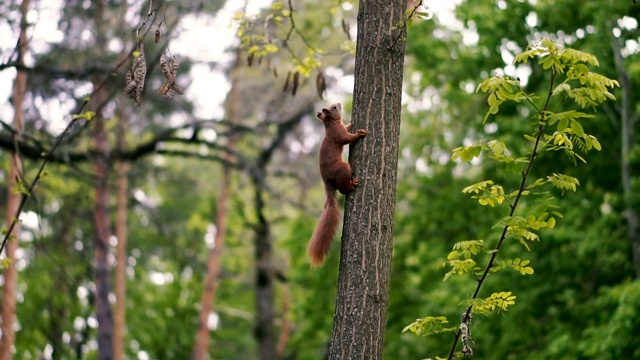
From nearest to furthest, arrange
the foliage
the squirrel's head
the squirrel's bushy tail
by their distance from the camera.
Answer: the foliage < the squirrel's bushy tail < the squirrel's head

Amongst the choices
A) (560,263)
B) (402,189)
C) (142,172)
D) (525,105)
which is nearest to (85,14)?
(142,172)

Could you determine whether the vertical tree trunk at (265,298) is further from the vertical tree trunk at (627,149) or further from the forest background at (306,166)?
the vertical tree trunk at (627,149)

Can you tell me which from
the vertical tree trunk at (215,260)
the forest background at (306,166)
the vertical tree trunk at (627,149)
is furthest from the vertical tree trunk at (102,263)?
the vertical tree trunk at (627,149)

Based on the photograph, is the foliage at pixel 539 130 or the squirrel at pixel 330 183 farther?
the squirrel at pixel 330 183

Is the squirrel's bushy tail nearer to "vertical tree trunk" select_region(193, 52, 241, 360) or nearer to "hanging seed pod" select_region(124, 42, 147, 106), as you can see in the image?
"hanging seed pod" select_region(124, 42, 147, 106)

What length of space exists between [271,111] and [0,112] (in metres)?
5.02

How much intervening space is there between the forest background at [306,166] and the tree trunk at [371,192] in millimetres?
782

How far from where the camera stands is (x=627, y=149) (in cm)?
988

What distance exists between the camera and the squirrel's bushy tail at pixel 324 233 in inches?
216

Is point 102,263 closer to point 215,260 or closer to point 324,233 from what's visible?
point 215,260

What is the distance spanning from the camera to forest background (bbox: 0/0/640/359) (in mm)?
9102

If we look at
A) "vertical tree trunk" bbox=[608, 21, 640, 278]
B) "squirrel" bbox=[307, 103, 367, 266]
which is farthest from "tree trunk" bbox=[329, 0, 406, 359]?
"vertical tree trunk" bbox=[608, 21, 640, 278]

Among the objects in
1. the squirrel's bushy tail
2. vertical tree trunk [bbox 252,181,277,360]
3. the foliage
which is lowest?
vertical tree trunk [bbox 252,181,277,360]

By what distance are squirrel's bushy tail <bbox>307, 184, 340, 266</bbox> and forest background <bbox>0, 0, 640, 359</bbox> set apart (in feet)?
2.92
